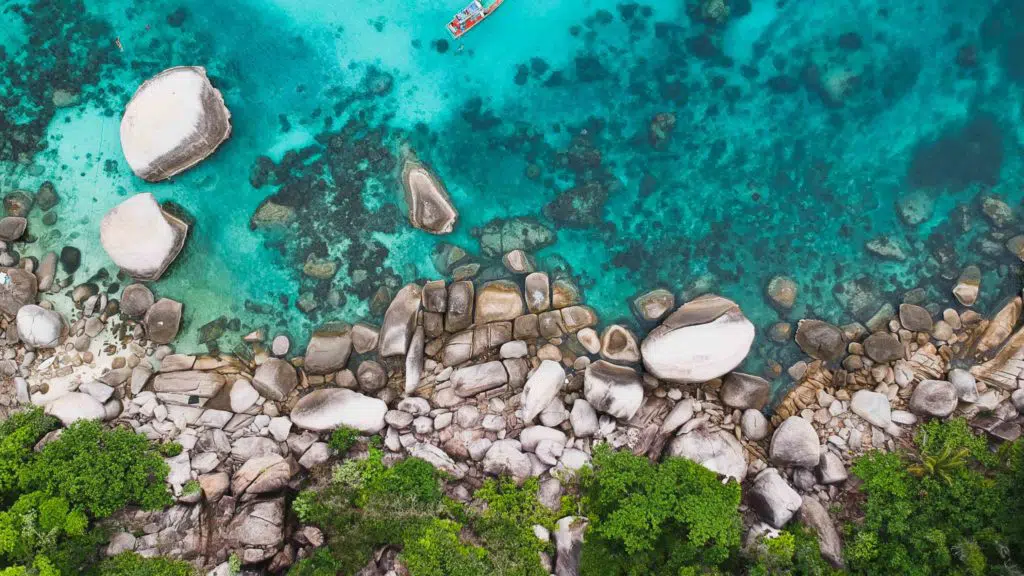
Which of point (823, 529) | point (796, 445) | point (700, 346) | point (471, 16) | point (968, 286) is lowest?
point (823, 529)

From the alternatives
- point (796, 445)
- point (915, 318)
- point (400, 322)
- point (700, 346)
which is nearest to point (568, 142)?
point (700, 346)

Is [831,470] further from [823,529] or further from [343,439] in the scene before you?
[343,439]

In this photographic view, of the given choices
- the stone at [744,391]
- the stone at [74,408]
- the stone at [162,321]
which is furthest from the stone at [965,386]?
the stone at [74,408]

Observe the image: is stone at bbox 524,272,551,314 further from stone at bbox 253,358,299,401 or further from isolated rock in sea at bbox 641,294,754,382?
stone at bbox 253,358,299,401

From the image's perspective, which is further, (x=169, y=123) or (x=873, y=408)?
(x=169, y=123)

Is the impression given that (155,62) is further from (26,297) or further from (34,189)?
(26,297)

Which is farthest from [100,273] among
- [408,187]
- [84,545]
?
[408,187]

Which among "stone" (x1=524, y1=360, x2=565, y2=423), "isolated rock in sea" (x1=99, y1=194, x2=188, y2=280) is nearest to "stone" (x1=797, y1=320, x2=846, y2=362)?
"stone" (x1=524, y1=360, x2=565, y2=423)
